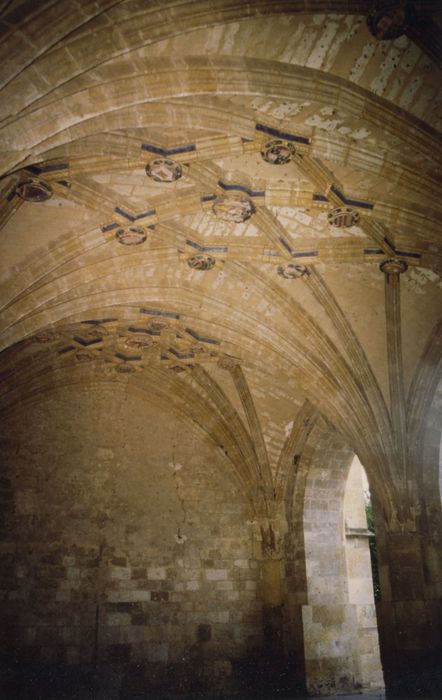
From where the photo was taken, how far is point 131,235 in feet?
28.7

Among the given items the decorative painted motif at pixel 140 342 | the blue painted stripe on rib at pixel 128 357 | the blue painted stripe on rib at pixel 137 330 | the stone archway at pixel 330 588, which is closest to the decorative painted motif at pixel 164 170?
the blue painted stripe on rib at pixel 137 330

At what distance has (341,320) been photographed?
1023 centimetres

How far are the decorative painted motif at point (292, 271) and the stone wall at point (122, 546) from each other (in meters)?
5.66

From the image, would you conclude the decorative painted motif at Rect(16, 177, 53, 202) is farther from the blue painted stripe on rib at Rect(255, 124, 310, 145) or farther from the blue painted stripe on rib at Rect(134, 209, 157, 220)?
the blue painted stripe on rib at Rect(255, 124, 310, 145)

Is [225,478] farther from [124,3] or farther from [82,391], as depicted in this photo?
[124,3]

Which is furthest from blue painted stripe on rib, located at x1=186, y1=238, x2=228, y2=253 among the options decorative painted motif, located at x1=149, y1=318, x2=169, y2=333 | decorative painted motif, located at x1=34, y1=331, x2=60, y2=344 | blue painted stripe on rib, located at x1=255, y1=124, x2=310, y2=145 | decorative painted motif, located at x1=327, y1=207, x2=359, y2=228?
decorative painted motif, located at x1=34, y1=331, x2=60, y2=344

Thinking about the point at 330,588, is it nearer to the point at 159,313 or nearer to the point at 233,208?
the point at 159,313

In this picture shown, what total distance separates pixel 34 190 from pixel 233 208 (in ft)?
8.26

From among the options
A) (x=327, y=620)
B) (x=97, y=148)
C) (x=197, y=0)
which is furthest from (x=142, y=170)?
(x=327, y=620)

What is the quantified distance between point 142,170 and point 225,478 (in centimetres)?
830

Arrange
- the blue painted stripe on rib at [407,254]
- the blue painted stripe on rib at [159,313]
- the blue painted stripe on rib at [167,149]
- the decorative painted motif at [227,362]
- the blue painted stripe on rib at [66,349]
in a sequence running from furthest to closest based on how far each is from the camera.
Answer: the decorative painted motif at [227,362] → the blue painted stripe on rib at [66,349] → the blue painted stripe on rib at [159,313] → the blue painted stripe on rib at [407,254] → the blue painted stripe on rib at [167,149]

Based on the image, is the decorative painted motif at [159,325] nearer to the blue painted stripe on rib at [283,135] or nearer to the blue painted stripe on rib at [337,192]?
the blue painted stripe on rib at [337,192]

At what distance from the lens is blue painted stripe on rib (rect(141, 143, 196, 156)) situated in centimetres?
720

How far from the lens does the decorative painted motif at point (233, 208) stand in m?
8.07
